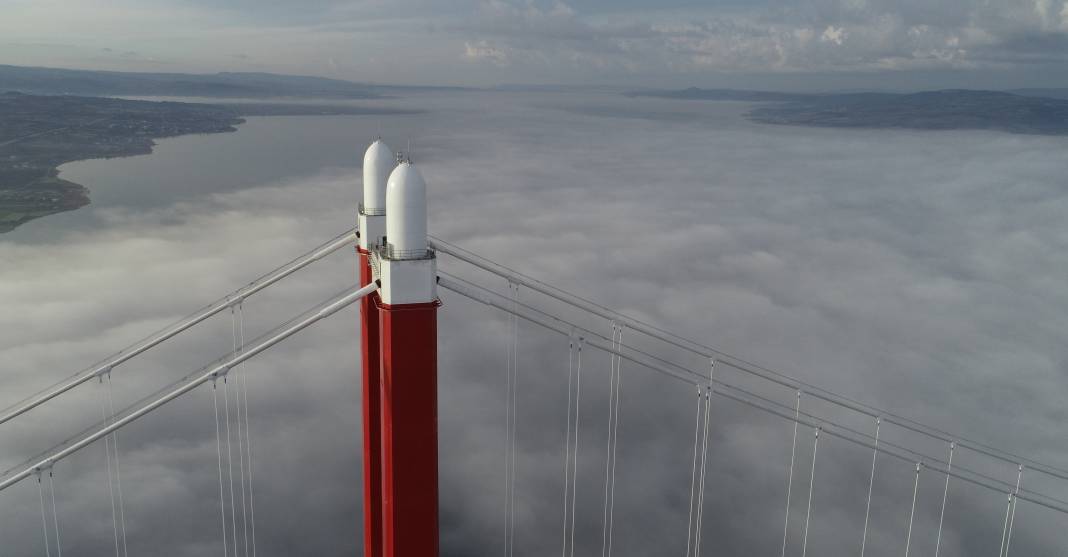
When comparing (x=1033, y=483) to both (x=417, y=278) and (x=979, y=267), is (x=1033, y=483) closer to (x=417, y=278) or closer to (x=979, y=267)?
(x=417, y=278)

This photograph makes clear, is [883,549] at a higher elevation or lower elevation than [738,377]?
lower

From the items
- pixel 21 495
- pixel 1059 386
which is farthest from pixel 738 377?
pixel 21 495

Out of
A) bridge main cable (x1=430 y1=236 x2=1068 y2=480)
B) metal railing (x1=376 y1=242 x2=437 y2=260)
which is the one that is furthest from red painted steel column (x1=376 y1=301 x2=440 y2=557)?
bridge main cable (x1=430 y1=236 x2=1068 y2=480)

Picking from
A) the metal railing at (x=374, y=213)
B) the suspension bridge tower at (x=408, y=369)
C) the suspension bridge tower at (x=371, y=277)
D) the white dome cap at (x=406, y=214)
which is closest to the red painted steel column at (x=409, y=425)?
the suspension bridge tower at (x=408, y=369)

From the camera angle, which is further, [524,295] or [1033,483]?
[524,295]

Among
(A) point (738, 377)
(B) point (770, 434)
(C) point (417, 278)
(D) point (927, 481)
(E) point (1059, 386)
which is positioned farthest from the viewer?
(E) point (1059, 386)

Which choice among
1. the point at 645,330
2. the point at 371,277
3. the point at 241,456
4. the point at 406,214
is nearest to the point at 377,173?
the point at 371,277
